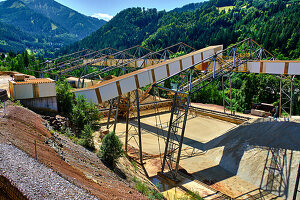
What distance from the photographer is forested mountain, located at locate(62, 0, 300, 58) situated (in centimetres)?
7006

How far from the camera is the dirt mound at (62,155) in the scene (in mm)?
8470

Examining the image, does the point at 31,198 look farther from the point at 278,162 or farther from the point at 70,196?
the point at 278,162

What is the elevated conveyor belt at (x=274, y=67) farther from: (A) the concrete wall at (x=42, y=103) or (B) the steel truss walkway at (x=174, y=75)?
(A) the concrete wall at (x=42, y=103)

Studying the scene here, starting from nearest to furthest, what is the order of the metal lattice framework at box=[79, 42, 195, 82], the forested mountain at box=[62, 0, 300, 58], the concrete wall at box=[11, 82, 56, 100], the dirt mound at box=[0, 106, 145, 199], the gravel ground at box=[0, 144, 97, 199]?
the gravel ground at box=[0, 144, 97, 199]
the dirt mound at box=[0, 106, 145, 199]
the concrete wall at box=[11, 82, 56, 100]
the metal lattice framework at box=[79, 42, 195, 82]
the forested mountain at box=[62, 0, 300, 58]

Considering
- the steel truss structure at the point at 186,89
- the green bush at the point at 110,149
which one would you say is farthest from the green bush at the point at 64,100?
the steel truss structure at the point at 186,89

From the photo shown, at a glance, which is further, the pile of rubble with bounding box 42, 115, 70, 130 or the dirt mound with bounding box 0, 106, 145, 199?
the pile of rubble with bounding box 42, 115, 70, 130

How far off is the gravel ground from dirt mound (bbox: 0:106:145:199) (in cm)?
46

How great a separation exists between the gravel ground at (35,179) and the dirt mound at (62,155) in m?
0.46

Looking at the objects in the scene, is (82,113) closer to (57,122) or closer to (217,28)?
(57,122)

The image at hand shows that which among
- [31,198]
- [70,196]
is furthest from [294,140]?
[31,198]

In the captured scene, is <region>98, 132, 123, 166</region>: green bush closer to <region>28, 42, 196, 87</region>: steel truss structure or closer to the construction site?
the construction site

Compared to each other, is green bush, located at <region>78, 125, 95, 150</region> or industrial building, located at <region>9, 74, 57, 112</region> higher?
industrial building, located at <region>9, 74, 57, 112</region>

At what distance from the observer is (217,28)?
118m

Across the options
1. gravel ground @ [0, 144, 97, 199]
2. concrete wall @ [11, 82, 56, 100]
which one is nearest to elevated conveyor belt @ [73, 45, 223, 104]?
concrete wall @ [11, 82, 56, 100]
